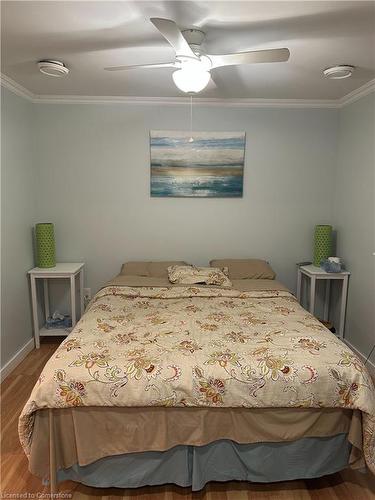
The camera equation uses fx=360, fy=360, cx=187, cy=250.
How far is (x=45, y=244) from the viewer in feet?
11.0

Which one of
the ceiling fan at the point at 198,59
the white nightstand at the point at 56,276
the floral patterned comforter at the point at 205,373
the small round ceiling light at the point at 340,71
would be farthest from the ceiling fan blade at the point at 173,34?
the white nightstand at the point at 56,276

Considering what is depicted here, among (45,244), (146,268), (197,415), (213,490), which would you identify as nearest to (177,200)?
(146,268)

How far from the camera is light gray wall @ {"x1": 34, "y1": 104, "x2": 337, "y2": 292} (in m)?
3.51

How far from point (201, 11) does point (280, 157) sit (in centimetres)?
204

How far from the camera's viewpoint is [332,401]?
5.74 feet

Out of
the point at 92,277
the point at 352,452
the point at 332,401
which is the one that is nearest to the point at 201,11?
the point at 332,401

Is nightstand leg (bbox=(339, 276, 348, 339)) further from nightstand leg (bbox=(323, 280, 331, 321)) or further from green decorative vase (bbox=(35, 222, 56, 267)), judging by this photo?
green decorative vase (bbox=(35, 222, 56, 267))

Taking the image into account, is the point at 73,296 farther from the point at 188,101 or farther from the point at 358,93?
the point at 358,93

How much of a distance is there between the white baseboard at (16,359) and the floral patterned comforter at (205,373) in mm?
1182

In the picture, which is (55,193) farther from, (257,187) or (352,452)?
(352,452)

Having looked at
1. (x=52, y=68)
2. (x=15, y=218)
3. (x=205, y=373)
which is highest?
(x=52, y=68)

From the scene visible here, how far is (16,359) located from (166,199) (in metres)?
1.99

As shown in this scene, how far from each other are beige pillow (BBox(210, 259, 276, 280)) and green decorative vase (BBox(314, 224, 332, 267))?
18.8 inches

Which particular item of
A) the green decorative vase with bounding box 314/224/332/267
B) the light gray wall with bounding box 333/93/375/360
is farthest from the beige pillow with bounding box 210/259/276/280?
the light gray wall with bounding box 333/93/375/360
